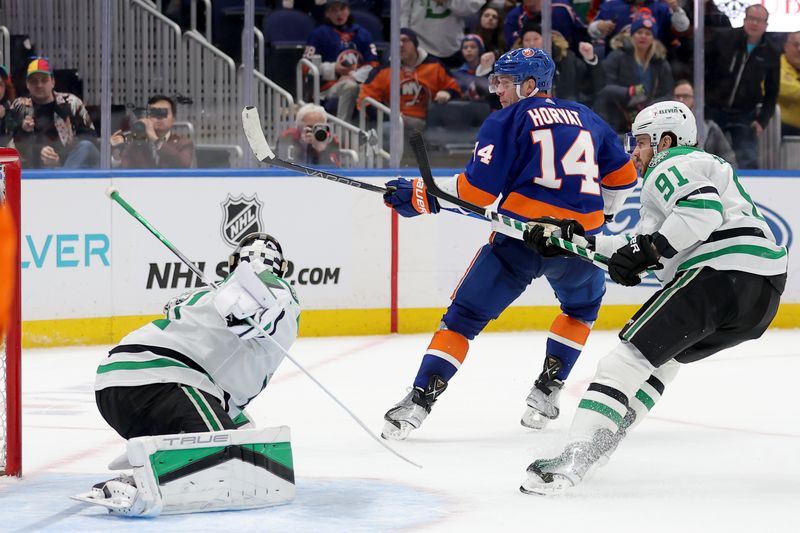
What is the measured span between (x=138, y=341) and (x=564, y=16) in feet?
14.6

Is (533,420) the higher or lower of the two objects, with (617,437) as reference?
lower

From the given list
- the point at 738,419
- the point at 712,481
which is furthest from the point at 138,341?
the point at 738,419

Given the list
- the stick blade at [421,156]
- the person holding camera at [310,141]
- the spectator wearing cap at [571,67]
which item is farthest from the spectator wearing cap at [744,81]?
the stick blade at [421,156]

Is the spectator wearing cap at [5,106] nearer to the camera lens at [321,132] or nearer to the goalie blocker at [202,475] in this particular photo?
the camera lens at [321,132]

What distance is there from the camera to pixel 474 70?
7086 mm

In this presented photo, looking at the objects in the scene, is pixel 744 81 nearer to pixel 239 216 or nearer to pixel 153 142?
pixel 239 216

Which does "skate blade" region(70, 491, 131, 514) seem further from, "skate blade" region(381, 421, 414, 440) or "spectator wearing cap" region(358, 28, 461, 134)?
"spectator wearing cap" region(358, 28, 461, 134)

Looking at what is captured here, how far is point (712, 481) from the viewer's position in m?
3.62

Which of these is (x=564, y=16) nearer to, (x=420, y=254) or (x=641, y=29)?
(x=641, y=29)

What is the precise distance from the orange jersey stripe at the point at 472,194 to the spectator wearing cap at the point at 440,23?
2831 mm

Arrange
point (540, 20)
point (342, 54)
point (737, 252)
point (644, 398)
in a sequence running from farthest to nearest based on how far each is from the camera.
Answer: point (540, 20) < point (342, 54) < point (644, 398) < point (737, 252)

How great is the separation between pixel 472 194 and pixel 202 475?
1.47 meters

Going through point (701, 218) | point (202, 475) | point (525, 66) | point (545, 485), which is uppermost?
point (525, 66)

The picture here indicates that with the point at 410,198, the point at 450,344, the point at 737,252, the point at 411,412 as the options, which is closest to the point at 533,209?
the point at 410,198
